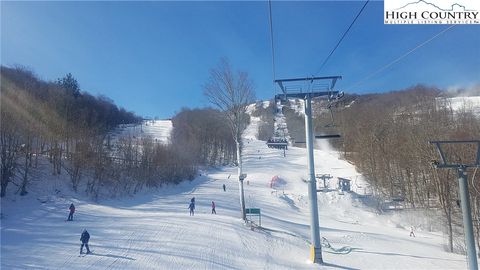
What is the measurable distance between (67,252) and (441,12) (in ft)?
54.4

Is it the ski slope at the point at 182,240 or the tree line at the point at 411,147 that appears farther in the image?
the tree line at the point at 411,147

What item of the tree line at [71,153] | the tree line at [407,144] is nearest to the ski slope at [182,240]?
the tree line at [71,153]

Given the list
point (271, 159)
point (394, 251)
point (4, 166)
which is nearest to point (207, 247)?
point (394, 251)

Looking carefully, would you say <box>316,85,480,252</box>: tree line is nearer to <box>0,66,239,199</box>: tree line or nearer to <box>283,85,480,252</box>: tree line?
Answer: <box>283,85,480,252</box>: tree line

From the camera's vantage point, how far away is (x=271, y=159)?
69812 mm

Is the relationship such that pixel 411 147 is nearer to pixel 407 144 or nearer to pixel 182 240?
pixel 407 144

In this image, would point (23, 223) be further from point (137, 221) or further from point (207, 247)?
point (207, 247)

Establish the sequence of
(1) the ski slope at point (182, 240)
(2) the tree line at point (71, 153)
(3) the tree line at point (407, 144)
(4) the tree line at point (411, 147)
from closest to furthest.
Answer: (1) the ski slope at point (182, 240) < (3) the tree line at point (407, 144) < (4) the tree line at point (411, 147) < (2) the tree line at point (71, 153)

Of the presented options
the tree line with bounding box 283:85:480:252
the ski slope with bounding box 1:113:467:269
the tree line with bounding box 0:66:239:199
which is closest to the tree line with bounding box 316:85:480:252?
the tree line with bounding box 283:85:480:252

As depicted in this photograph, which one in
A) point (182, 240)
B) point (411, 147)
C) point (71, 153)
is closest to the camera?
point (182, 240)

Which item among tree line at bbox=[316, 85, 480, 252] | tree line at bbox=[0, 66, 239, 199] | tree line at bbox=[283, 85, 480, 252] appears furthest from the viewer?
tree line at bbox=[0, 66, 239, 199]

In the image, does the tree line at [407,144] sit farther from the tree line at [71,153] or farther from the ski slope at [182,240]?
the tree line at [71,153]

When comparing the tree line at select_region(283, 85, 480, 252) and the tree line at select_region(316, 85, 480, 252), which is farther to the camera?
the tree line at select_region(316, 85, 480, 252)

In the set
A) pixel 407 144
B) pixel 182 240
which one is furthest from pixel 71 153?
pixel 407 144
